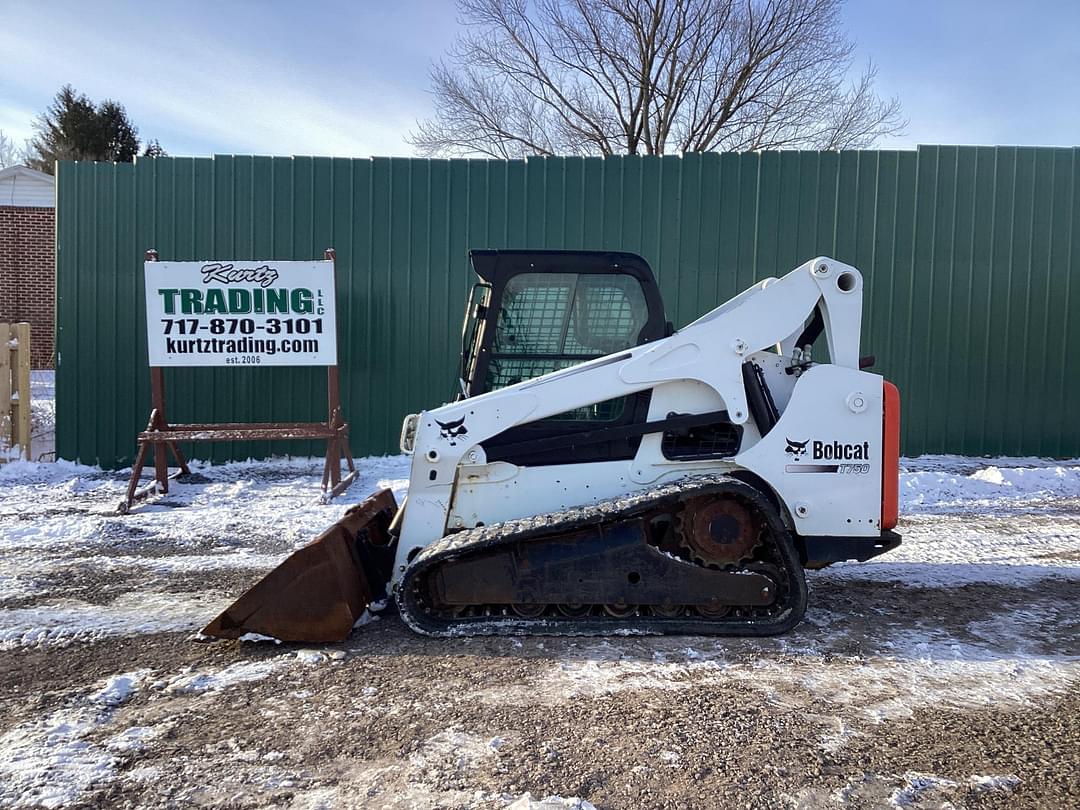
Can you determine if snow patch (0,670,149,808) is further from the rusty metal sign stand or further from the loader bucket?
the rusty metal sign stand

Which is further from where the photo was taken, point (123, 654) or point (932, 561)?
point (932, 561)

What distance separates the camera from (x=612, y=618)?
438cm

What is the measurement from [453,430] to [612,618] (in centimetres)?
135

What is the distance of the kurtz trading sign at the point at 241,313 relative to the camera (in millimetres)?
8859

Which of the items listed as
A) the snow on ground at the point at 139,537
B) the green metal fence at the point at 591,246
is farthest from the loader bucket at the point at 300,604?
the green metal fence at the point at 591,246

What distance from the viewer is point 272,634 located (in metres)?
4.16

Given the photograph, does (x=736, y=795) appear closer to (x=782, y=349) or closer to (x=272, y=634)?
(x=272, y=634)

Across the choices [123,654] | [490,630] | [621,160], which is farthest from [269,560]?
[621,160]

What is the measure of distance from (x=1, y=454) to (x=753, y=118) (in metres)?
23.3

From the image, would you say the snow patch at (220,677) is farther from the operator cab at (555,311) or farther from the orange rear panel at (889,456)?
the orange rear panel at (889,456)

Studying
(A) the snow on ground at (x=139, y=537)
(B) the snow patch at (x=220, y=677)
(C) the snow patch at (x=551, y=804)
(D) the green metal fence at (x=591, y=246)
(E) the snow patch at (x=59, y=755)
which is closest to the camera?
(C) the snow patch at (x=551, y=804)

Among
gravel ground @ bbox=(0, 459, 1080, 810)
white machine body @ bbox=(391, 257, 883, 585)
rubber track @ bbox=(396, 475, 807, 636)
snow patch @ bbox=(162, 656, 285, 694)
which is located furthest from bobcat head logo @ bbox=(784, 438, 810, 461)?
snow patch @ bbox=(162, 656, 285, 694)

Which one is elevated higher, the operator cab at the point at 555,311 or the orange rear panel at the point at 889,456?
the operator cab at the point at 555,311

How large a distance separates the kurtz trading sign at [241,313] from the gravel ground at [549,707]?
12.1ft
